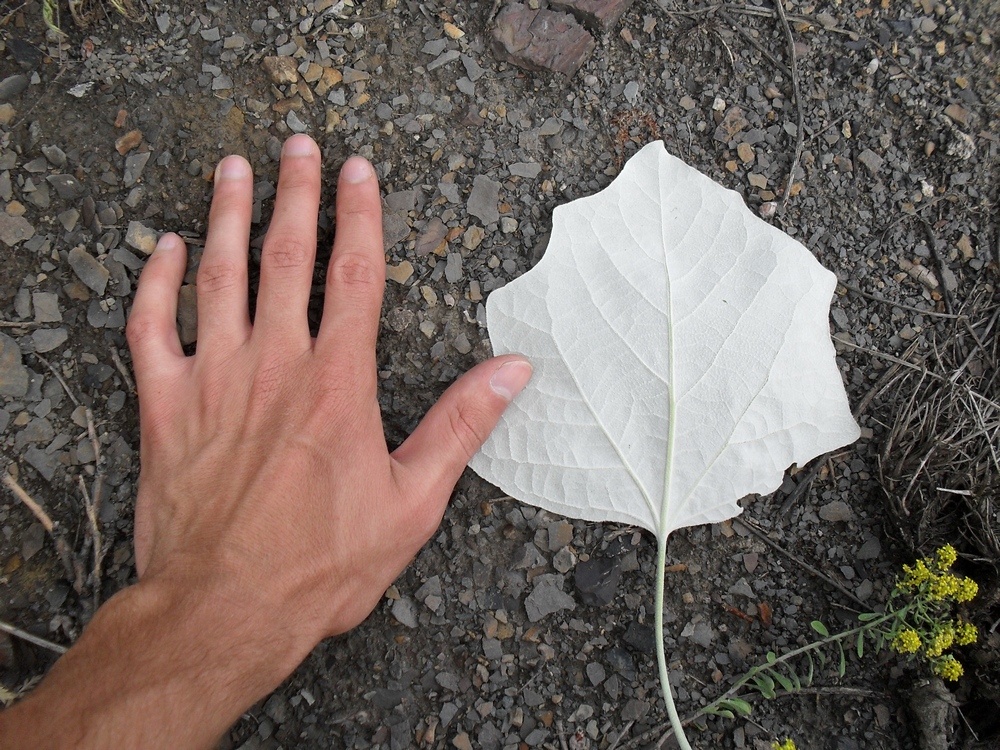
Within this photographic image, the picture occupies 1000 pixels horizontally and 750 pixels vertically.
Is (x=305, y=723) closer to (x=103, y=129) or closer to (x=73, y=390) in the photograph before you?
(x=73, y=390)

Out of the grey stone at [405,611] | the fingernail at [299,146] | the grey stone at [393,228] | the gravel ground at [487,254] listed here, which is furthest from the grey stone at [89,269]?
the grey stone at [405,611]

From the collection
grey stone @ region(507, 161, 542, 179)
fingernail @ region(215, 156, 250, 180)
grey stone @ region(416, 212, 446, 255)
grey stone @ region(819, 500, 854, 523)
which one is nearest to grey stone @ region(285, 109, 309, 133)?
fingernail @ region(215, 156, 250, 180)

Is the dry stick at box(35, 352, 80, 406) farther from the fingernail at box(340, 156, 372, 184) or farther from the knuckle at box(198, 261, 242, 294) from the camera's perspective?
the fingernail at box(340, 156, 372, 184)

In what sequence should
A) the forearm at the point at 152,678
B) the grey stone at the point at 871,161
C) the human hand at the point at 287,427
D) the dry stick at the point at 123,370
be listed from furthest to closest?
1. the grey stone at the point at 871,161
2. the dry stick at the point at 123,370
3. the human hand at the point at 287,427
4. the forearm at the point at 152,678

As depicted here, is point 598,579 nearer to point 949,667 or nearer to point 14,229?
point 949,667

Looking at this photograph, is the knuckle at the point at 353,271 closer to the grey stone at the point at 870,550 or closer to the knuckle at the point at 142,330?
the knuckle at the point at 142,330

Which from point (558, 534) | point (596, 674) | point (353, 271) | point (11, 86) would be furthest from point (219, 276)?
point (596, 674)

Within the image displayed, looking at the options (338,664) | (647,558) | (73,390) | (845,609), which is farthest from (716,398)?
(73,390)
